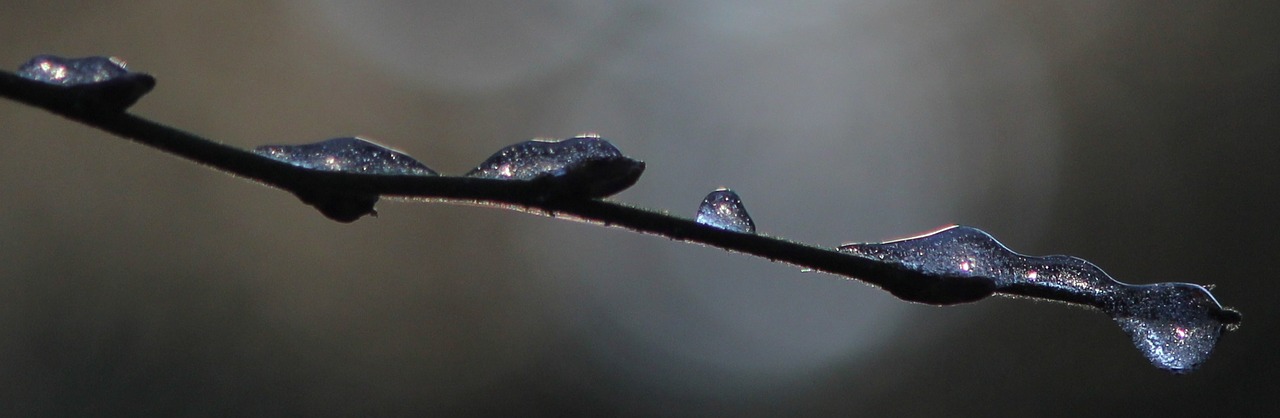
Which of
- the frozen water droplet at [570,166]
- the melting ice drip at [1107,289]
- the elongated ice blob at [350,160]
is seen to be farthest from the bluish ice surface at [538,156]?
the melting ice drip at [1107,289]

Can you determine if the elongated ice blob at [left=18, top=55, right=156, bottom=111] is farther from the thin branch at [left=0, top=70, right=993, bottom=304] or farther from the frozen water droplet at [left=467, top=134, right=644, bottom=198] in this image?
the frozen water droplet at [left=467, top=134, right=644, bottom=198]

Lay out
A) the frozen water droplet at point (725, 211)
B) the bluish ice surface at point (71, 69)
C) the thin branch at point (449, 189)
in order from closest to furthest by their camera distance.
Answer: the thin branch at point (449, 189), the bluish ice surface at point (71, 69), the frozen water droplet at point (725, 211)

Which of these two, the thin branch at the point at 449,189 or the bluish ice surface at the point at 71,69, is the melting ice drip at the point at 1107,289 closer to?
the thin branch at the point at 449,189

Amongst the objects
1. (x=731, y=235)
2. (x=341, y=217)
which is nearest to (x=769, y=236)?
(x=731, y=235)

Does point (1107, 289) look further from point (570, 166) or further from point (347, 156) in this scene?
point (347, 156)

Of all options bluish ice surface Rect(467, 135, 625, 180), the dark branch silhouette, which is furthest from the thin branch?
bluish ice surface Rect(467, 135, 625, 180)
